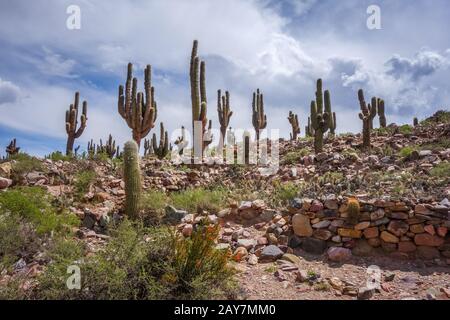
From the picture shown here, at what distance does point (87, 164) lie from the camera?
9.72 metres

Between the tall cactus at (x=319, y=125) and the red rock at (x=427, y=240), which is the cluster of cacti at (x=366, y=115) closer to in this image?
the tall cactus at (x=319, y=125)

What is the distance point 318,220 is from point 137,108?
26.5ft

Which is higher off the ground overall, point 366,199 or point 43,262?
point 366,199

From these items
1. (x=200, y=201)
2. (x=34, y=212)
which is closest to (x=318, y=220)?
(x=200, y=201)

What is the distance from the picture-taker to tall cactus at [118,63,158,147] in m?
12.2

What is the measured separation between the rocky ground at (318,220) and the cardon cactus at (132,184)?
347 millimetres

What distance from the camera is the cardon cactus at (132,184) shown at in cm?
746

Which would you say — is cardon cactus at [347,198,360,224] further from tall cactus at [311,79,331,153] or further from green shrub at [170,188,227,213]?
tall cactus at [311,79,331,153]

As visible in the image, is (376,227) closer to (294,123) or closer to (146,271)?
(146,271)

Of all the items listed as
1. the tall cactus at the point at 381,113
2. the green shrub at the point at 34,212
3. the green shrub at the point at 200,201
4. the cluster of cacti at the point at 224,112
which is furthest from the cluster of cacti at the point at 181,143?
the tall cactus at the point at 381,113
